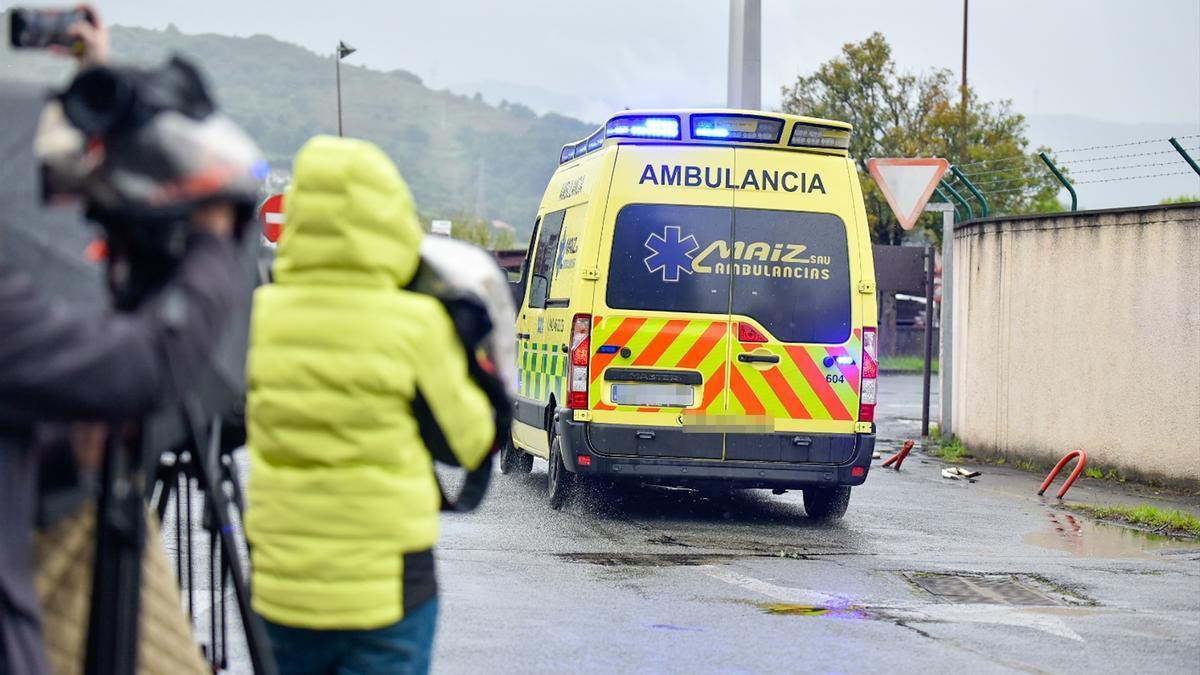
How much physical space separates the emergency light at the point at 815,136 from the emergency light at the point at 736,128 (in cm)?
11

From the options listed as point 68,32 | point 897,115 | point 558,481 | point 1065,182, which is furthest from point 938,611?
point 897,115

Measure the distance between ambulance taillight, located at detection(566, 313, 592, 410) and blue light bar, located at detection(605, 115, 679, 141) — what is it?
Result: 124cm

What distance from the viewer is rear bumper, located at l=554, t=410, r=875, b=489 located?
10.8 m

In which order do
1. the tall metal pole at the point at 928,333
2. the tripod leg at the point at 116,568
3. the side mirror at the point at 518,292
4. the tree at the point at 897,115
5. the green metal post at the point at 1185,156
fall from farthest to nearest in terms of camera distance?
the tree at the point at 897,115
the tall metal pole at the point at 928,333
the green metal post at the point at 1185,156
the side mirror at the point at 518,292
the tripod leg at the point at 116,568

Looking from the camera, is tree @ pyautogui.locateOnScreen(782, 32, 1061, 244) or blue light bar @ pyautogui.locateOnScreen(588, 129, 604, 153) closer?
blue light bar @ pyautogui.locateOnScreen(588, 129, 604, 153)

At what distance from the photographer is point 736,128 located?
11.2m

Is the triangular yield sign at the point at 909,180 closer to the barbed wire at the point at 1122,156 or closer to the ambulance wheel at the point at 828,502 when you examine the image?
the barbed wire at the point at 1122,156

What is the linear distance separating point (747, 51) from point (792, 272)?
26.4ft

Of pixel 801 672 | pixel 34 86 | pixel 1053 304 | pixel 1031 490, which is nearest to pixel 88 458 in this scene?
pixel 34 86

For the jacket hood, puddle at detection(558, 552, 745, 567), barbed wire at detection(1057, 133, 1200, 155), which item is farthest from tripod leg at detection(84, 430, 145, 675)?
barbed wire at detection(1057, 133, 1200, 155)

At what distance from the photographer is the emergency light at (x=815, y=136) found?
36.7 feet

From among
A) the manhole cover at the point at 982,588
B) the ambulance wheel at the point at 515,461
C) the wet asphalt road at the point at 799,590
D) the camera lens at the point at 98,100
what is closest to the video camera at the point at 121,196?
the camera lens at the point at 98,100

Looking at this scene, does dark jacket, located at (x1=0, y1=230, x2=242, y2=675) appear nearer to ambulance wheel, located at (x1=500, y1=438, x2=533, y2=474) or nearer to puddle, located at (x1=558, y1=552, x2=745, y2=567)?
puddle, located at (x1=558, y1=552, x2=745, y2=567)

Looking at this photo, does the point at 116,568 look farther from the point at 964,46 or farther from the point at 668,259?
the point at 964,46
